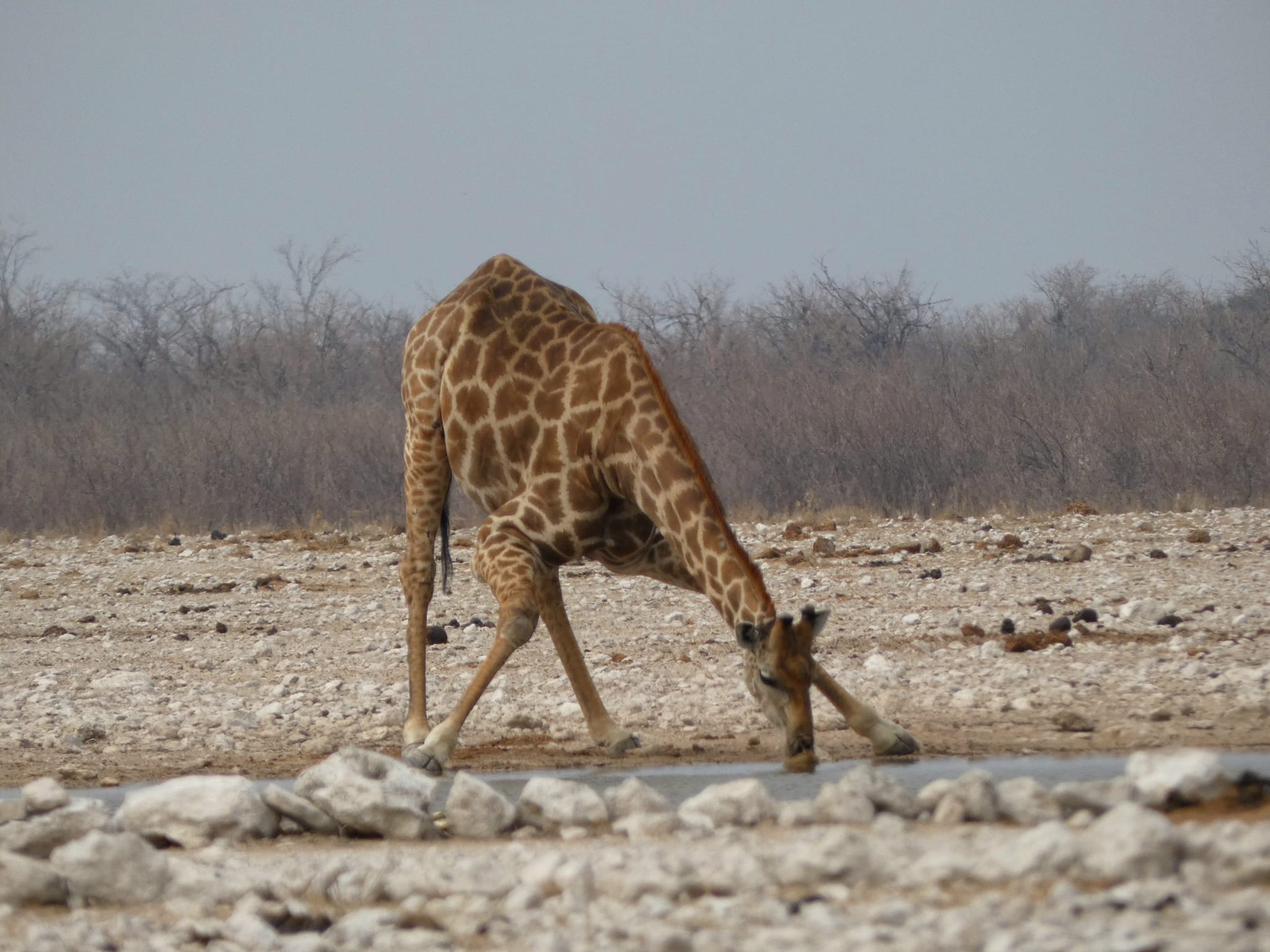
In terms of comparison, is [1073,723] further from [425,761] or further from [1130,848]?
[1130,848]

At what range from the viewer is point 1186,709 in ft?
24.6

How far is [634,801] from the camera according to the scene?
5371mm

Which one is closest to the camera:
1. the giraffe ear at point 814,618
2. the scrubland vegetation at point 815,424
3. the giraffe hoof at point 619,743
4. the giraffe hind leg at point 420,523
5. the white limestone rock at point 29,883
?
the white limestone rock at point 29,883

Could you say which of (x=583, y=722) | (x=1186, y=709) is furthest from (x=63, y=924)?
(x=1186, y=709)

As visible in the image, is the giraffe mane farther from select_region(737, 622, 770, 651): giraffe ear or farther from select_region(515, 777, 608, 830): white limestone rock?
select_region(515, 777, 608, 830): white limestone rock

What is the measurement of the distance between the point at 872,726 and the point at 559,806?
2.08 meters

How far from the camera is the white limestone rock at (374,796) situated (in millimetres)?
5453

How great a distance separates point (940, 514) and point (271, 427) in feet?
42.0

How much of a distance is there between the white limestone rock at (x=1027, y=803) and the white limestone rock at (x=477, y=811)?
1637 mm

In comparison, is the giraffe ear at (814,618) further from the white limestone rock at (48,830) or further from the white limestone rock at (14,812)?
the white limestone rock at (14,812)

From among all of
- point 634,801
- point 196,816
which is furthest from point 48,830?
point 634,801

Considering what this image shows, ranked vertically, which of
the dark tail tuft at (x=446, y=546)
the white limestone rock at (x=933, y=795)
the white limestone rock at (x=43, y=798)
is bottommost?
the white limestone rock at (x=933, y=795)

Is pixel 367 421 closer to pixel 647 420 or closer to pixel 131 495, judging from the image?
pixel 131 495

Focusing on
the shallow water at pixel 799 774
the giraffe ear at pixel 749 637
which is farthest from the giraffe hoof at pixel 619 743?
the giraffe ear at pixel 749 637
